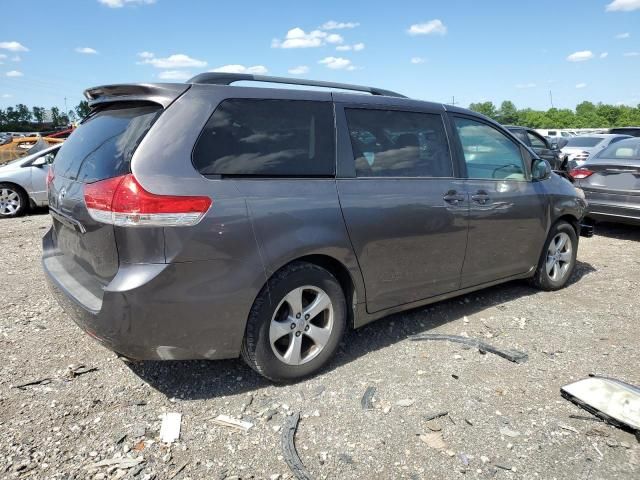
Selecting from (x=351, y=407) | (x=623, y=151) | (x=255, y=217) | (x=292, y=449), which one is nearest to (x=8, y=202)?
(x=255, y=217)

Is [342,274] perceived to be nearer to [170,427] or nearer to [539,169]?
[170,427]

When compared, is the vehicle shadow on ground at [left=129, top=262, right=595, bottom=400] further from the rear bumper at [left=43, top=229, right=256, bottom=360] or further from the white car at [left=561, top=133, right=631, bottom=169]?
Answer: the white car at [left=561, top=133, right=631, bottom=169]

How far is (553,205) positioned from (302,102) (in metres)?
2.95

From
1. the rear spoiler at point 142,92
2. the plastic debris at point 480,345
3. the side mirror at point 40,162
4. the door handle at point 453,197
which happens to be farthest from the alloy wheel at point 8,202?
the door handle at point 453,197

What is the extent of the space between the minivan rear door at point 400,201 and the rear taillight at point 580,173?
4.95m

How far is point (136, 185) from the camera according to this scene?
8.50ft

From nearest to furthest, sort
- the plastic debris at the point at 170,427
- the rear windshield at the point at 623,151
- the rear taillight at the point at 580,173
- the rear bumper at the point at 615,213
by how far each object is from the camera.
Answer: the plastic debris at the point at 170,427 → the rear bumper at the point at 615,213 → the rear windshield at the point at 623,151 → the rear taillight at the point at 580,173

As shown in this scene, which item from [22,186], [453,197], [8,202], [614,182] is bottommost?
[8,202]

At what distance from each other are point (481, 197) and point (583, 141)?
1458 centimetres

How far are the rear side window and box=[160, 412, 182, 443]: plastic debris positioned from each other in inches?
54.4

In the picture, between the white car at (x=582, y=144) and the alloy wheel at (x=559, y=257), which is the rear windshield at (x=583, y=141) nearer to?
the white car at (x=582, y=144)

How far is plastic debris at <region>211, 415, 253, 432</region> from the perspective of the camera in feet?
9.27

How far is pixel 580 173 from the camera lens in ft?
26.5

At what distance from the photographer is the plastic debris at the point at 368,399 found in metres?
3.04
